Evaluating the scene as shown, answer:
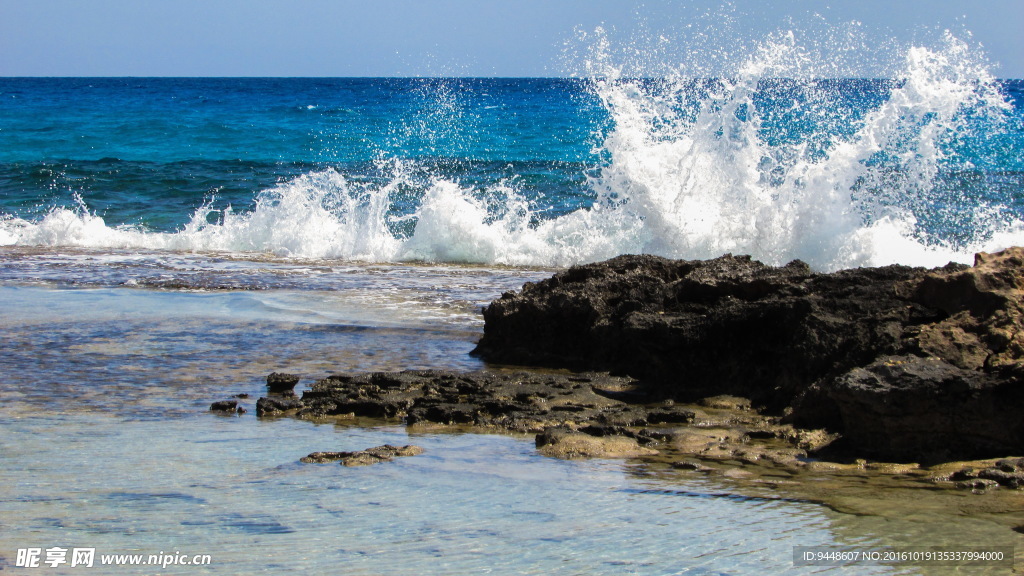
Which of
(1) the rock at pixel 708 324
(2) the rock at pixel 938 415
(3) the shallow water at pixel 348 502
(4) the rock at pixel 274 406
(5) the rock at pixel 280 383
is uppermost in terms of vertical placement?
(1) the rock at pixel 708 324

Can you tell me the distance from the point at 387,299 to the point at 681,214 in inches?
178

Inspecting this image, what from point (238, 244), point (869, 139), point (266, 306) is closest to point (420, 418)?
point (266, 306)

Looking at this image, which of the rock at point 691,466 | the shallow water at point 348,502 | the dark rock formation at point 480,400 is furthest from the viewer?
the dark rock formation at point 480,400

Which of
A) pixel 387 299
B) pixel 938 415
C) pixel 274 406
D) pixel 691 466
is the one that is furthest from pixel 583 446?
pixel 387 299

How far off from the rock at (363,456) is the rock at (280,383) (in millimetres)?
1365

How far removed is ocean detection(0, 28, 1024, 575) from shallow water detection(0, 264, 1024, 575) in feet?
0.05

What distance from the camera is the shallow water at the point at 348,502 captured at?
2990mm

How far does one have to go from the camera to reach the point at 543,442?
430 centimetres

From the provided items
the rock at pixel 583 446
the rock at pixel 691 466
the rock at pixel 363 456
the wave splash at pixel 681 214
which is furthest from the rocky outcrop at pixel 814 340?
the wave splash at pixel 681 214

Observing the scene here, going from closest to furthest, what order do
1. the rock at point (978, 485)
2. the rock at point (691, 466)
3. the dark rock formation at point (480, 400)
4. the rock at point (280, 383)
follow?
the rock at point (978, 485)
the rock at point (691, 466)
the dark rock formation at point (480, 400)
the rock at point (280, 383)

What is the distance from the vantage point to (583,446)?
423 centimetres

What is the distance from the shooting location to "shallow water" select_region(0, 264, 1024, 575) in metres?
2.99

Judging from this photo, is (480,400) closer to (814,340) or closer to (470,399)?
(470,399)

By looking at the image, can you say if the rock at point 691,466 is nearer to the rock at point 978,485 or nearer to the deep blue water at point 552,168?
the rock at point 978,485
